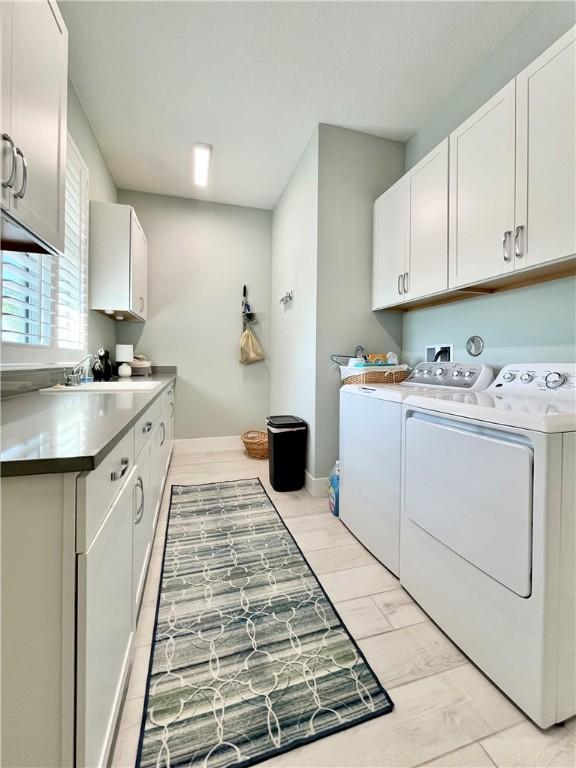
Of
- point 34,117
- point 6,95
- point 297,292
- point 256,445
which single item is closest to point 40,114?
point 34,117

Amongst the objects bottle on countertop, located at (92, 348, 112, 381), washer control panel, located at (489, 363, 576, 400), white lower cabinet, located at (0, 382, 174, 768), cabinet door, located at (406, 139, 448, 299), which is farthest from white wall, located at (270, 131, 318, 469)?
white lower cabinet, located at (0, 382, 174, 768)

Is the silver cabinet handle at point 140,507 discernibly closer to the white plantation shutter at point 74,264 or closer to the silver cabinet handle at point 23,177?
the silver cabinet handle at point 23,177

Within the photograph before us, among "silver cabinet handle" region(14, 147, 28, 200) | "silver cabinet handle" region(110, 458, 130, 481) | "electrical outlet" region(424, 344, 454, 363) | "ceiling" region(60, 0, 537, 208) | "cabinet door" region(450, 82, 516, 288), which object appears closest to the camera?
"silver cabinet handle" region(110, 458, 130, 481)

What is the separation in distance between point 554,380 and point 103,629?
180 cm

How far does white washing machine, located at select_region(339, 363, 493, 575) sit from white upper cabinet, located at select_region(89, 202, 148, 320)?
1.99 m

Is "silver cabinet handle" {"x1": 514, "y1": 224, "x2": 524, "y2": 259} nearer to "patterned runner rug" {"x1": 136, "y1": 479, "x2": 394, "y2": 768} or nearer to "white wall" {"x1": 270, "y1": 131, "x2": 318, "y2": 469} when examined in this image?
"white wall" {"x1": 270, "y1": 131, "x2": 318, "y2": 469}

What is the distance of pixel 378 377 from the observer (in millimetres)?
2170

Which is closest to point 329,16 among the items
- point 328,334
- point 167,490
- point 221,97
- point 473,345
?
point 221,97

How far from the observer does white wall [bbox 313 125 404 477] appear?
2467mm

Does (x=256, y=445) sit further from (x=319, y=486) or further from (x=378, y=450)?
(x=378, y=450)

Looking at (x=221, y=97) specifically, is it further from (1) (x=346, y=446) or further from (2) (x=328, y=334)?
(1) (x=346, y=446)

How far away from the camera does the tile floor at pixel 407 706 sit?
87cm

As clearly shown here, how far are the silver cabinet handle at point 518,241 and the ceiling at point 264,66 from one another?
1.23 meters

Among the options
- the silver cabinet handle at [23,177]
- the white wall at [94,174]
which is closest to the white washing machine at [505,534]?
the silver cabinet handle at [23,177]
